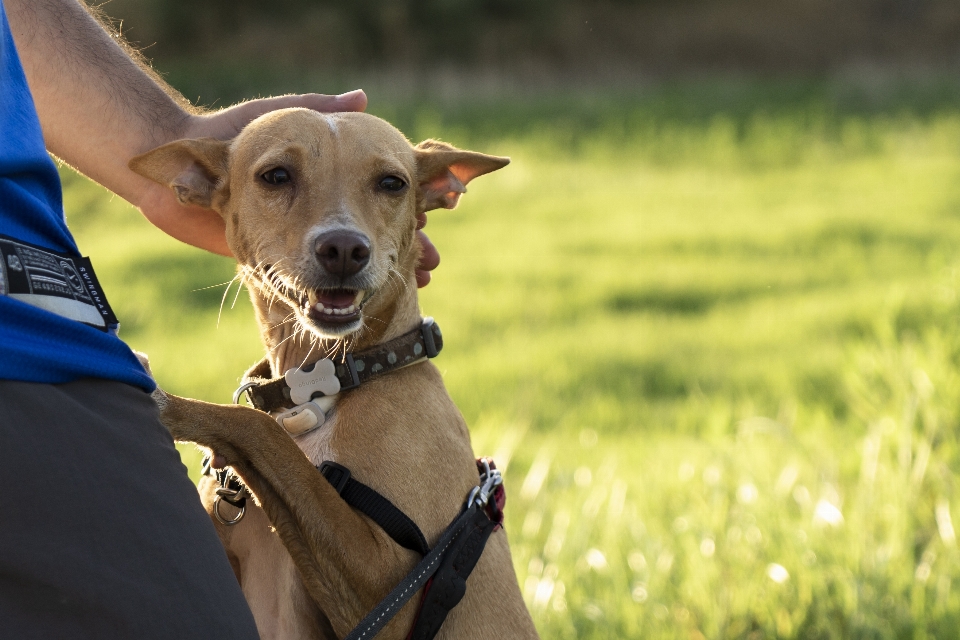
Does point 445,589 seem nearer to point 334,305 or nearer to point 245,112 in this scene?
point 334,305

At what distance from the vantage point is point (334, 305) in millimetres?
2689

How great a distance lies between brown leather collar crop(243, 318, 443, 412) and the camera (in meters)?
2.68

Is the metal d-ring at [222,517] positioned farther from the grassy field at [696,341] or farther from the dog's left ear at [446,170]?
the grassy field at [696,341]

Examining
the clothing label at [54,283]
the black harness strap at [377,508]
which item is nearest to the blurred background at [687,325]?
the black harness strap at [377,508]

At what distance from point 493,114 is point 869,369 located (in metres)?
14.6

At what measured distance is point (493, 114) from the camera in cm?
1928

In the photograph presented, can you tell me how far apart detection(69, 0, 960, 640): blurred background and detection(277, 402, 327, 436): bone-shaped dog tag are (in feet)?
4.97

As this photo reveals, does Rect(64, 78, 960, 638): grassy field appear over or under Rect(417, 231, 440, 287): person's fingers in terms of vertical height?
under

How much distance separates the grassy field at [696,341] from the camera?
3.92 m

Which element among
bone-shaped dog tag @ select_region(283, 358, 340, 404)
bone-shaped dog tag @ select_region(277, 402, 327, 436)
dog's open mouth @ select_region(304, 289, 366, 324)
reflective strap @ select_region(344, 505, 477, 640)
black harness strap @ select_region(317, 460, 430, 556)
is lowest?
reflective strap @ select_region(344, 505, 477, 640)

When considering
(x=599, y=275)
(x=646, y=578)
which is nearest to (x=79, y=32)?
(x=646, y=578)

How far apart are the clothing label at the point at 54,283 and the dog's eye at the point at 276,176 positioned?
97 cm

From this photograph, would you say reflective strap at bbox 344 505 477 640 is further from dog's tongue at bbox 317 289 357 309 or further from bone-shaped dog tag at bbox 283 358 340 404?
dog's tongue at bbox 317 289 357 309

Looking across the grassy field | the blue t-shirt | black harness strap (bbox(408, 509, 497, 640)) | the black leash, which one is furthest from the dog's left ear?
the grassy field
